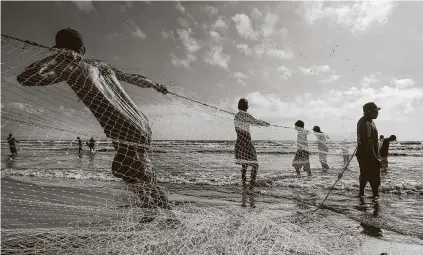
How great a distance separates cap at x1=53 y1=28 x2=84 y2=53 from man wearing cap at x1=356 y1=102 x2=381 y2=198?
4.98 m

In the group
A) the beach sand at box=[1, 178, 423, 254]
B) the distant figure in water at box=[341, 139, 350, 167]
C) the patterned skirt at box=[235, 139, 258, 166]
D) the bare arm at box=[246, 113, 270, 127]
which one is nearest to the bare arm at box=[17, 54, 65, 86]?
the beach sand at box=[1, 178, 423, 254]

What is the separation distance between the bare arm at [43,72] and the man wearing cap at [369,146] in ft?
16.7

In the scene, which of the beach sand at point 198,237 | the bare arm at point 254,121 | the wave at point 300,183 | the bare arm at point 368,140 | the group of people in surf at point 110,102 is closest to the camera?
the beach sand at point 198,237

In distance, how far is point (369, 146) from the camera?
18.3 ft

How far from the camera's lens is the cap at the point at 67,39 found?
114 inches

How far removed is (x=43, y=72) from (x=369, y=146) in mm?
5293

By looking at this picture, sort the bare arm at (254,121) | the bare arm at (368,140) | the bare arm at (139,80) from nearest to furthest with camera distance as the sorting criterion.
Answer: the bare arm at (139,80), the bare arm at (254,121), the bare arm at (368,140)

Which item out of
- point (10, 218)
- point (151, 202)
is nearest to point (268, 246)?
point (151, 202)

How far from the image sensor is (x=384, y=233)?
134 inches

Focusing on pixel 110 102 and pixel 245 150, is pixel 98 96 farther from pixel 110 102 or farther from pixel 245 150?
pixel 245 150

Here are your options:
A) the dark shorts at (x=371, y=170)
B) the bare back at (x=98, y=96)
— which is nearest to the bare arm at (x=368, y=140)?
the dark shorts at (x=371, y=170)

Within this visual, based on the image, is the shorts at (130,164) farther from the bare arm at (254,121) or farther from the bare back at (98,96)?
the bare arm at (254,121)

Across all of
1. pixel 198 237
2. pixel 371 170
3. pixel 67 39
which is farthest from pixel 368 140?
pixel 67 39

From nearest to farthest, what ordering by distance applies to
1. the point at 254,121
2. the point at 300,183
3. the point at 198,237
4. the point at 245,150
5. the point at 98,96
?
the point at 198,237 < the point at 98,96 < the point at 254,121 < the point at 245,150 < the point at 300,183
